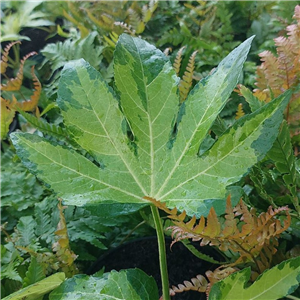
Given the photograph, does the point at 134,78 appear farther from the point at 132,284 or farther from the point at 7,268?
the point at 7,268

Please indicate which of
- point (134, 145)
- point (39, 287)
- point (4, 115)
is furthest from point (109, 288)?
point (4, 115)

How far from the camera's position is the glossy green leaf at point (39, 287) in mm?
516

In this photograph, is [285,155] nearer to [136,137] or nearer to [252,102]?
[252,102]

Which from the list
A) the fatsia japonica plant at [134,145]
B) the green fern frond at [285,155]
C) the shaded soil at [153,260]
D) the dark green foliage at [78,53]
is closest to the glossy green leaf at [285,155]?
the green fern frond at [285,155]

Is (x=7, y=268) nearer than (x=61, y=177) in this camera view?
No

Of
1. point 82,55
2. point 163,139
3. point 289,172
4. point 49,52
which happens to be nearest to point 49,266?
point 163,139

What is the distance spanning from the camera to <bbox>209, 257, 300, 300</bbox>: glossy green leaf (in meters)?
0.42

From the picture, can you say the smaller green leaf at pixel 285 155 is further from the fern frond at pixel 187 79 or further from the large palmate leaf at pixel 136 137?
the fern frond at pixel 187 79

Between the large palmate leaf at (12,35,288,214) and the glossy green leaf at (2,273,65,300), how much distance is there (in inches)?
5.5

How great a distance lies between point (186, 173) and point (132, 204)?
91mm

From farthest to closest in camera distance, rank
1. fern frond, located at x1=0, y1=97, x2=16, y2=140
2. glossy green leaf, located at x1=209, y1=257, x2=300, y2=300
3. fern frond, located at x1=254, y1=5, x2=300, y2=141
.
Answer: fern frond, located at x1=0, y1=97, x2=16, y2=140 < fern frond, located at x1=254, y1=5, x2=300, y2=141 < glossy green leaf, located at x1=209, y1=257, x2=300, y2=300

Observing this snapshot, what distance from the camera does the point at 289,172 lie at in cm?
57

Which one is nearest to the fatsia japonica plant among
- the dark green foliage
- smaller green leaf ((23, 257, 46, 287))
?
smaller green leaf ((23, 257, 46, 287))

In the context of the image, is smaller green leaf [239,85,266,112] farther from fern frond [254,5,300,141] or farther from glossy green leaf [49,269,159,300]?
glossy green leaf [49,269,159,300]
